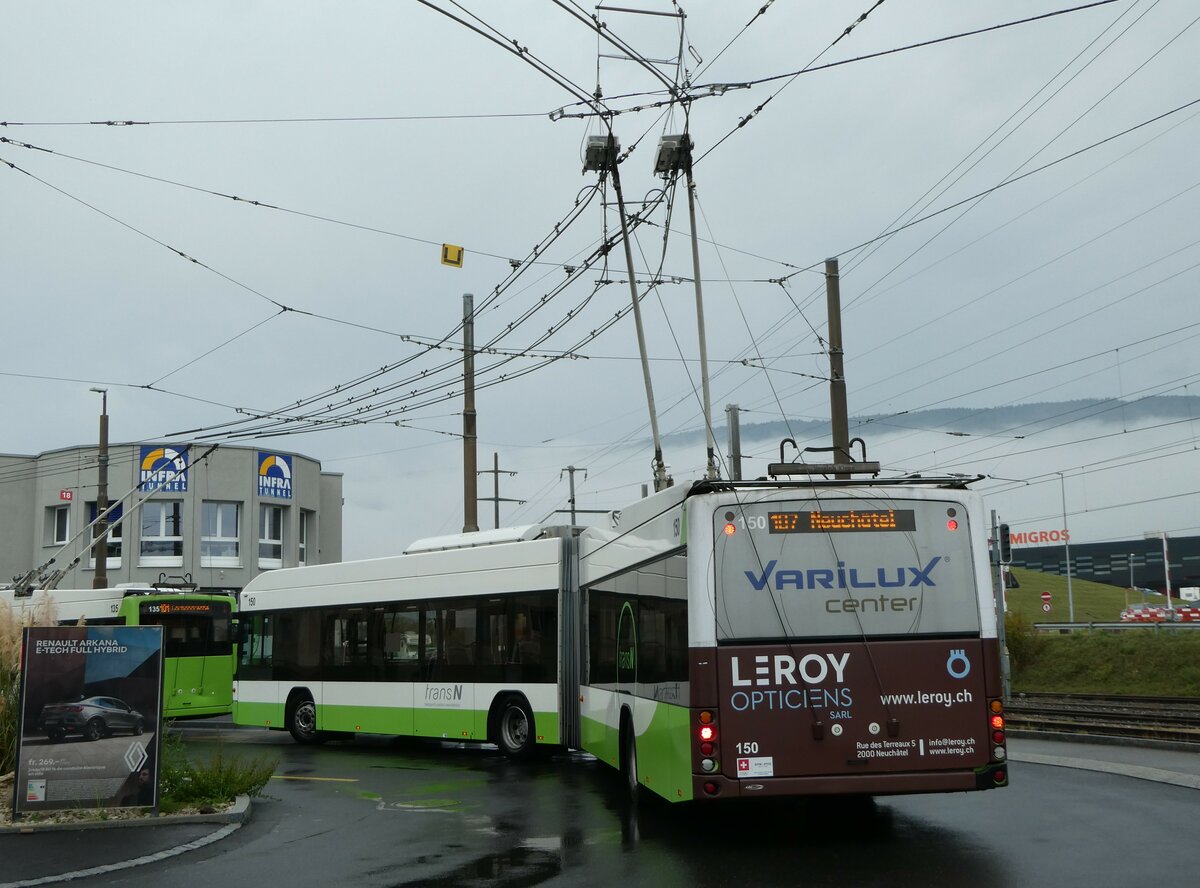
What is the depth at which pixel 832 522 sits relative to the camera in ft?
32.0

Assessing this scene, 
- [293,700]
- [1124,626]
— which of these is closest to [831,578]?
[293,700]

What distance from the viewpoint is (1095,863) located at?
8797 mm

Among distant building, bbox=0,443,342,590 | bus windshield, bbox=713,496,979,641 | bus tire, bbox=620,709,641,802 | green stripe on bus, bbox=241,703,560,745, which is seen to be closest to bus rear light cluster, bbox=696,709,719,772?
bus windshield, bbox=713,496,979,641

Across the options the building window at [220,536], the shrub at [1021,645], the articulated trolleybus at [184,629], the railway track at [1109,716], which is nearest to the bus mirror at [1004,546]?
the railway track at [1109,716]

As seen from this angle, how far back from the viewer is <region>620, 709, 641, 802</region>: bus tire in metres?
12.2

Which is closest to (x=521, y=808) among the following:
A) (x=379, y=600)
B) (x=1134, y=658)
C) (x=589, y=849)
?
(x=589, y=849)

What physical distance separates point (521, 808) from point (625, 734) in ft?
4.36

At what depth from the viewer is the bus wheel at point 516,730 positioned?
17531 millimetres

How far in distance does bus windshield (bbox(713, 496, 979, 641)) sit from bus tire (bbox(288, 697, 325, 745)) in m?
13.9

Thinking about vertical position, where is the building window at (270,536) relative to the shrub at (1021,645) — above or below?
above

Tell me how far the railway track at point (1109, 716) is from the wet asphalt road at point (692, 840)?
5.03m

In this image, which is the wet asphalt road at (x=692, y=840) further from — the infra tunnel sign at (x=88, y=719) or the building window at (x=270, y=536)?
the building window at (x=270, y=536)

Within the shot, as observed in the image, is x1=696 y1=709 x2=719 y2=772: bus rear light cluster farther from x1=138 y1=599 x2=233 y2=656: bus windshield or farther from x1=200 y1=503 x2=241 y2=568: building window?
x1=200 y1=503 x2=241 y2=568: building window

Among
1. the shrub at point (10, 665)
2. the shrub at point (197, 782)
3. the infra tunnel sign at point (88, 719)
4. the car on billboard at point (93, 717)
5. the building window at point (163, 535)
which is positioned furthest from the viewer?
the building window at point (163, 535)
